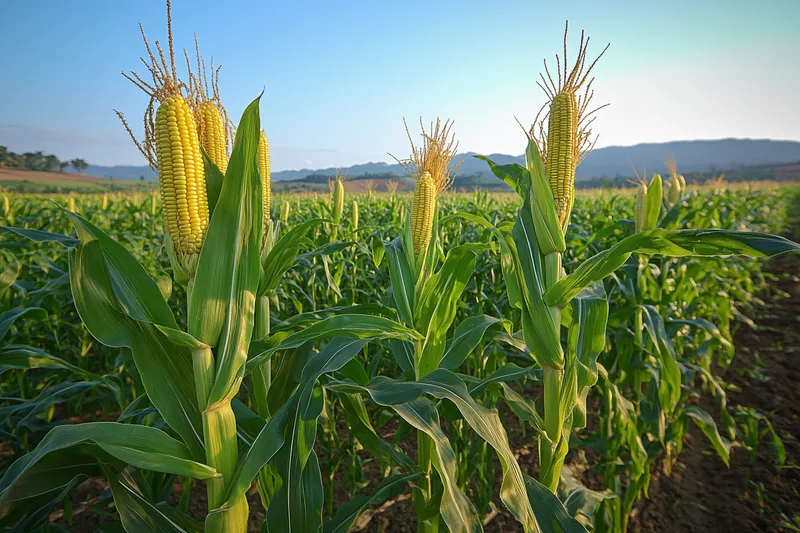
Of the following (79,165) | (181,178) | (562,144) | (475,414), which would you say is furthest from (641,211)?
(79,165)

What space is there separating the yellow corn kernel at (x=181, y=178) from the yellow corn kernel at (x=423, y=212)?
1289 mm

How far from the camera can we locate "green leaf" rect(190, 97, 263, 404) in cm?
148

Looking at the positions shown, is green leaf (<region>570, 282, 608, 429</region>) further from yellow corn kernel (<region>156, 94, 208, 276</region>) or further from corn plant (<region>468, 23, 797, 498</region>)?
yellow corn kernel (<region>156, 94, 208, 276</region>)

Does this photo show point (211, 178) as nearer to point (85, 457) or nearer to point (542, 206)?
point (85, 457)

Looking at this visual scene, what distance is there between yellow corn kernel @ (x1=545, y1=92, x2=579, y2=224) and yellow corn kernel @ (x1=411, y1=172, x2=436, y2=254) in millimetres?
674

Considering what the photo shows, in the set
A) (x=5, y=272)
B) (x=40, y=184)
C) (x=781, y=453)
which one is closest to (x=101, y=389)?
(x=5, y=272)

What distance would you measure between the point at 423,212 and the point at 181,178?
1382 mm

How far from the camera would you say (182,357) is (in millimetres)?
1676

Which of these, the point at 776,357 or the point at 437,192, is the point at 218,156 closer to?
the point at 437,192

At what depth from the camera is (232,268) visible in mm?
1547

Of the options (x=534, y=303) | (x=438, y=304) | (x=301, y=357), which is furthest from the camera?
(x=438, y=304)

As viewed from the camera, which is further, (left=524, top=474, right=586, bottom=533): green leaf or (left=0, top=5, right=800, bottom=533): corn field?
(left=524, top=474, right=586, bottom=533): green leaf

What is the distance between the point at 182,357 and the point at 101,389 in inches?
159

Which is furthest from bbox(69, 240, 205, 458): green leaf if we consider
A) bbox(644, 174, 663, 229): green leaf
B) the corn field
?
bbox(644, 174, 663, 229): green leaf
